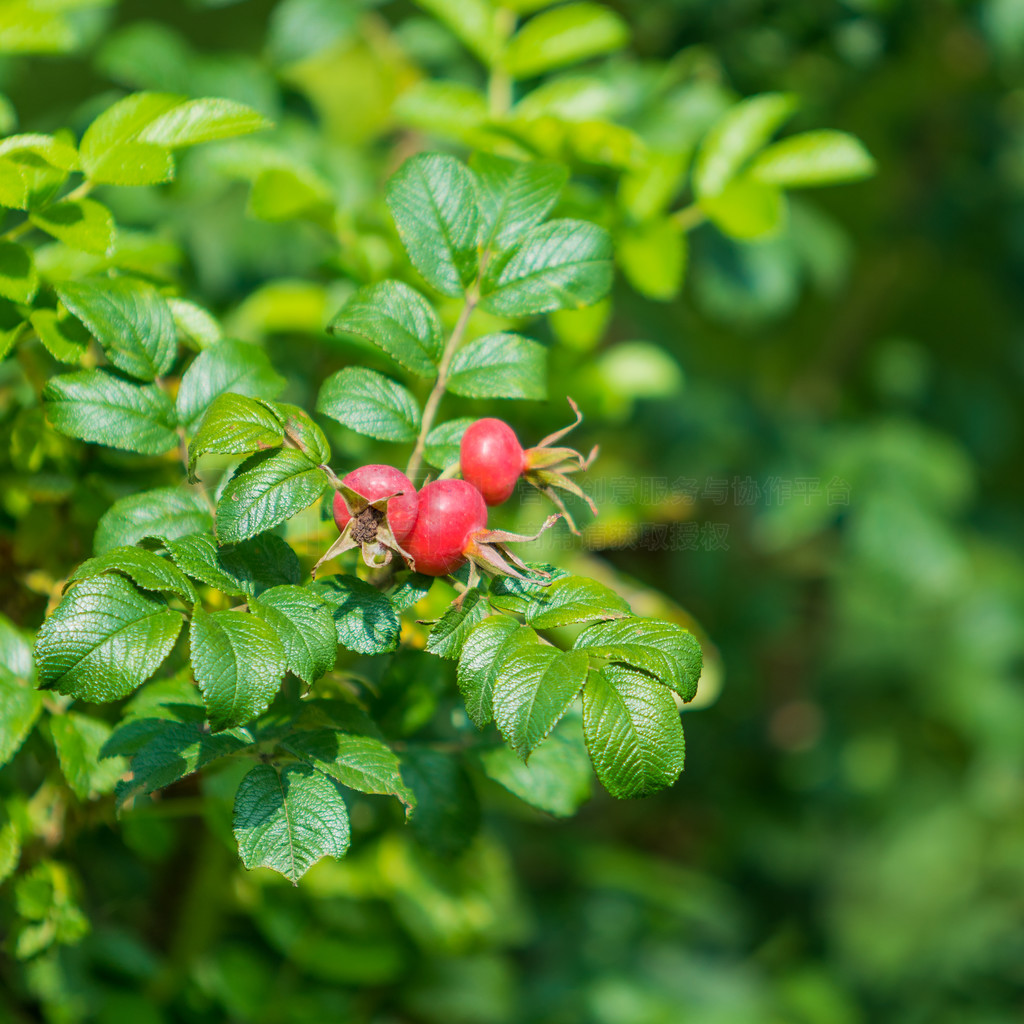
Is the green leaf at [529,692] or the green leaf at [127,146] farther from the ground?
the green leaf at [127,146]

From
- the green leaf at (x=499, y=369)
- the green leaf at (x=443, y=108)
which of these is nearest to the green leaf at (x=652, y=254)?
the green leaf at (x=443, y=108)

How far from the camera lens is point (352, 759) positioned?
53cm

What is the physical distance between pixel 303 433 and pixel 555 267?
9.3 inches

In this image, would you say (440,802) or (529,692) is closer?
(529,692)

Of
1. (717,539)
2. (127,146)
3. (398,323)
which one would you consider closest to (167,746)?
(398,323)

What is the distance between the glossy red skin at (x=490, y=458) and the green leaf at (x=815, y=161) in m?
0.52

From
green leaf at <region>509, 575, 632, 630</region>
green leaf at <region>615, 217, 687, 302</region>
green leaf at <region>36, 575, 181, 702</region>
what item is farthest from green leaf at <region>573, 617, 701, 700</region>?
green leaf at <region>615, 217, 687, 302</region>

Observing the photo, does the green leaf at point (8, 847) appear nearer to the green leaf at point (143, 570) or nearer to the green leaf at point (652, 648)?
the green leaf at point (143, 570)

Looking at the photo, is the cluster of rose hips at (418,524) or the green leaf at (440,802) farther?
the green leaf at (440,802)

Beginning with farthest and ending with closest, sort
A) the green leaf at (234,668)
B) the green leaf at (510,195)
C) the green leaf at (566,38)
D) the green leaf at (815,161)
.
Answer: the green leaf at (566,38), the green leaf at (815,161), the green leaf at (510,195), the green leaf at (234,668)

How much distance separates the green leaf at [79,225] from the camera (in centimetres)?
61

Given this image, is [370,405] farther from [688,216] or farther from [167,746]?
[688,216]

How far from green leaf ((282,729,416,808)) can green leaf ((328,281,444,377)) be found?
230 millimetres

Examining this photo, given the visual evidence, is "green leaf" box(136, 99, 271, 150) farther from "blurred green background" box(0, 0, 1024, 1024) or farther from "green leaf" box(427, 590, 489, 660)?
"green leaf" box(427, 590, 489, 660)
